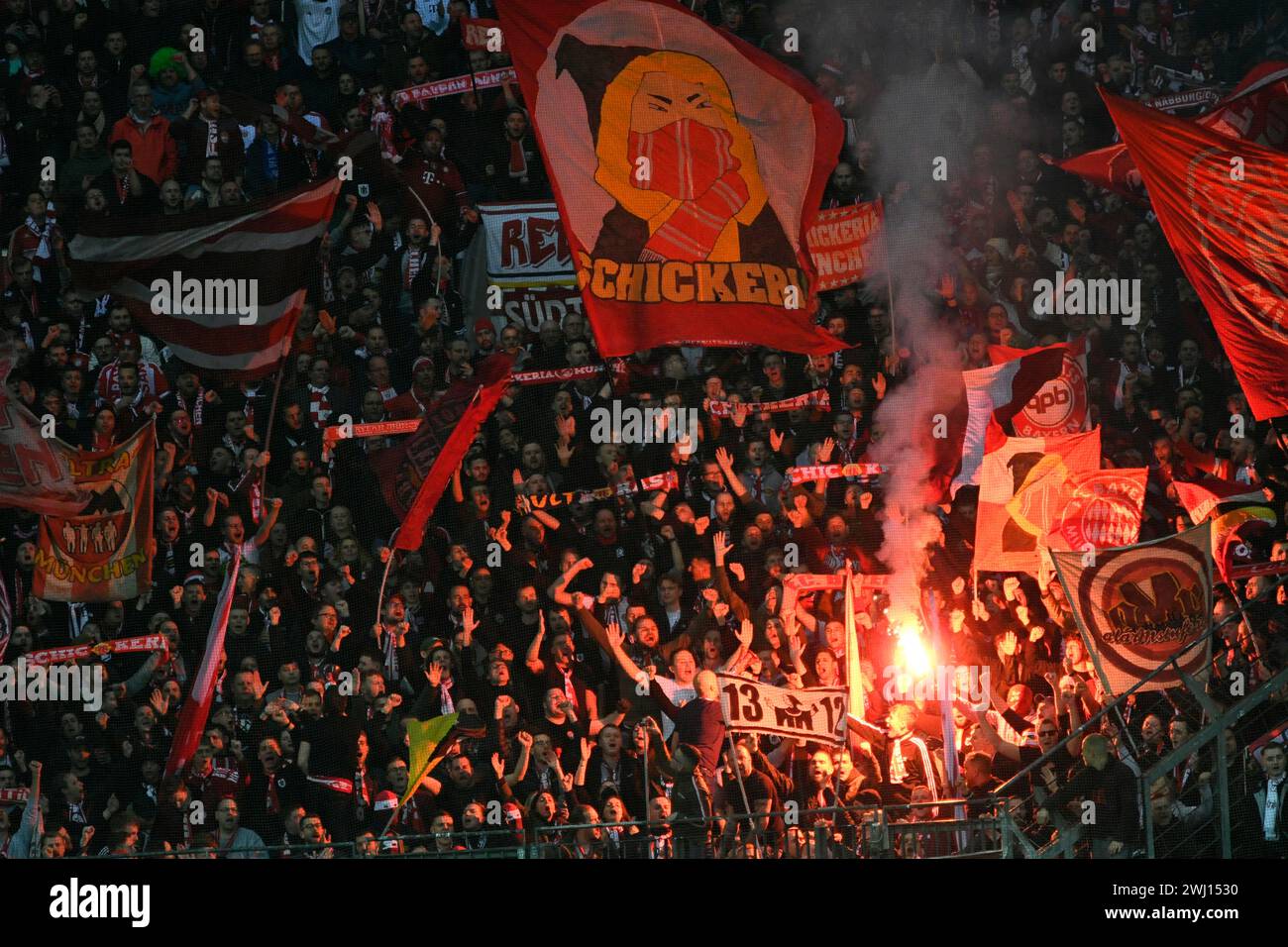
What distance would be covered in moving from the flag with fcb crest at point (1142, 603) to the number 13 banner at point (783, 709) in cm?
130

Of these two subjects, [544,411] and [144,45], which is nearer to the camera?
[544,411]

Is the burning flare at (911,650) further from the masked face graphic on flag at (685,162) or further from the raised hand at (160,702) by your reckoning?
the raised hand at (160,702)

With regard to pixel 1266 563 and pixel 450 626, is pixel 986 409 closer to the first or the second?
pixel 1266 563

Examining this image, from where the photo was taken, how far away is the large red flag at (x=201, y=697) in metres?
10.9

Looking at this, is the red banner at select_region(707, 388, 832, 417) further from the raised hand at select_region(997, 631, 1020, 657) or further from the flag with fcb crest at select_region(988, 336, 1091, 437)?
the raised hand at select_region(997, 631, 1020, 657)

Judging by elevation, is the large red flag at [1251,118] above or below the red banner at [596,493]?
above

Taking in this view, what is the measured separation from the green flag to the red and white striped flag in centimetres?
288

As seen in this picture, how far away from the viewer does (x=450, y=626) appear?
1120 cm

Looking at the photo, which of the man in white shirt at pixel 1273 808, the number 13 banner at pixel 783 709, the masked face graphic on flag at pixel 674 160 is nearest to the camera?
the man in white shirt at pixel 1273 808

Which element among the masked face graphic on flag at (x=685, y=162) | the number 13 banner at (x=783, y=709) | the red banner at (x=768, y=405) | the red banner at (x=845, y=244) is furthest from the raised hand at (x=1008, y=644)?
the masked face graphic on flag at (x=685, y=162)

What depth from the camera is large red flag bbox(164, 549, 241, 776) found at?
10.9 metres
